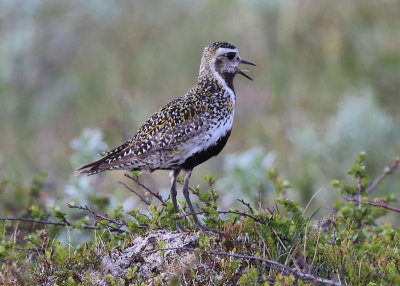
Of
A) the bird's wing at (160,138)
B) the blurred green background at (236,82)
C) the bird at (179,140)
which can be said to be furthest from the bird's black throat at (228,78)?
the blurred green background at (236,82)

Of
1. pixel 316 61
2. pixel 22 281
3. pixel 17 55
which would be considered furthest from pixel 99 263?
pixel 17 55

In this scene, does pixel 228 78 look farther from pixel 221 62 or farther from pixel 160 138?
pixel 160 138

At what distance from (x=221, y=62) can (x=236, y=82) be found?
10534 mm

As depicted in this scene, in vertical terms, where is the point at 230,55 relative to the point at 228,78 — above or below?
above

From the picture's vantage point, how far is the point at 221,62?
5.74 metres

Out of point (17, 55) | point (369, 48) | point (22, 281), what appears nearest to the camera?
point (22, 281)

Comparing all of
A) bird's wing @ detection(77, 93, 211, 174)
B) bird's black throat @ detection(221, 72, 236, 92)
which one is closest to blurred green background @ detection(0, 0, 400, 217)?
bird's black throat @ detection(221, 72, 236, 92)

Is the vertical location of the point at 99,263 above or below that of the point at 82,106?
below

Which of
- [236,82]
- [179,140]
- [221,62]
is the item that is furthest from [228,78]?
[236,82]

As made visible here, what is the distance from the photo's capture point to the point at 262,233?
435 cm

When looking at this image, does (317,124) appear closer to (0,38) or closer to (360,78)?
(360,78)

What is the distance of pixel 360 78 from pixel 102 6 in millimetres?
6204

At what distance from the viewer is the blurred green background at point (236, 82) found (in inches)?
386

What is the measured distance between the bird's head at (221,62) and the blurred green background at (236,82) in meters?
2.21
